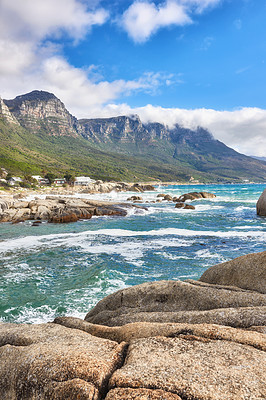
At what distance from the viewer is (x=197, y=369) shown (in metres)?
3.94

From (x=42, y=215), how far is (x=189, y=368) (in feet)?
145

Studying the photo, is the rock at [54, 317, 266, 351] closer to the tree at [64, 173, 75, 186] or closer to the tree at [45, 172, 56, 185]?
the tree at [45, 172, 56, 185]

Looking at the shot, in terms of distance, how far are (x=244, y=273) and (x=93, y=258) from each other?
46.4ft

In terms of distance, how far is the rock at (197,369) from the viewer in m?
3.44

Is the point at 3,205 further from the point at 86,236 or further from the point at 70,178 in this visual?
the point at 70,178

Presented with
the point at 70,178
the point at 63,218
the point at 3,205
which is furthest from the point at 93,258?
the point at 70,178

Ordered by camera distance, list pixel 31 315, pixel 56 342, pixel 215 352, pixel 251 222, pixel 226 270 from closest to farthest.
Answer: pixel 215 352, pixel 56 342, pixel 226 270, pixel 31 315, pixel 251 222

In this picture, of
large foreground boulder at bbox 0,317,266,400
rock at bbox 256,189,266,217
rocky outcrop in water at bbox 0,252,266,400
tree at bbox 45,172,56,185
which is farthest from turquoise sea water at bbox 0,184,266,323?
tree at bbox 45,172,56,185

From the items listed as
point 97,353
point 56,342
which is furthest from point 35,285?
point 97,353

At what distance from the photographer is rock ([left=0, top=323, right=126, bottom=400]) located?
3.93 m

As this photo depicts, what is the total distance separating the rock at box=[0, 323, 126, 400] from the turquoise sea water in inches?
273

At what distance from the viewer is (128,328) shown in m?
6.07

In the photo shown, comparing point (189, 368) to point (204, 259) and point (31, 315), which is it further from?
point (204, 259)

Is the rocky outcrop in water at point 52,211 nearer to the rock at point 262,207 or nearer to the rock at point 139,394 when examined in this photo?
the rock at point 262,207
